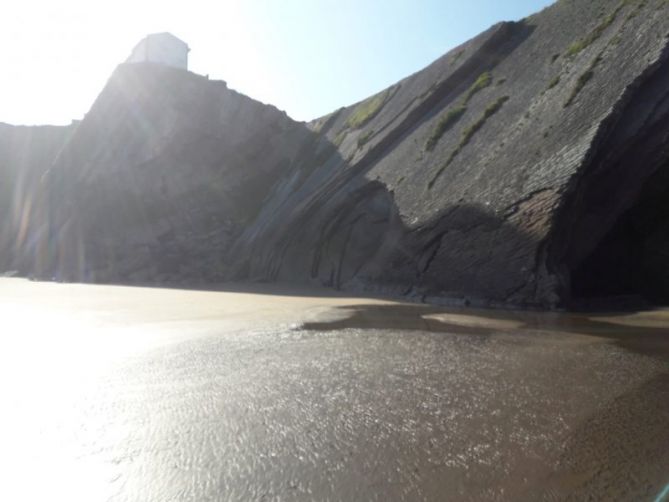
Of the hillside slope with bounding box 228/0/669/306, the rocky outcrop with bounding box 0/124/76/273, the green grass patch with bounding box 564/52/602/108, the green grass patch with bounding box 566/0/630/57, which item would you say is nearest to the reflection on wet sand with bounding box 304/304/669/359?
the hillside slope with bounding box 228/0/669/306

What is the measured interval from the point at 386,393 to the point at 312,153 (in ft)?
108

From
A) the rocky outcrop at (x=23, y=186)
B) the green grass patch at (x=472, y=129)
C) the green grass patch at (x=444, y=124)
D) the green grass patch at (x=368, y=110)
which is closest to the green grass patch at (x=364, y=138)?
the green grass patch at (x=368, y=110)

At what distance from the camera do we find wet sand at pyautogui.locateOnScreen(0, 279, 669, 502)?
3051 mm

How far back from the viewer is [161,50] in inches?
2112

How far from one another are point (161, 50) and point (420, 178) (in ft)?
146

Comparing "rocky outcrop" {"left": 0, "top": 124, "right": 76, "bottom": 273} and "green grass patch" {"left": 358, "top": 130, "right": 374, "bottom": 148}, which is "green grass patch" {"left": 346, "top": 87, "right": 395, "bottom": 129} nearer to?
"green grass patch" {"left": 358, "top": 130, "right": 374, "bottom": 148}

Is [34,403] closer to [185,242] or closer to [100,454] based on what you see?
[100,454]

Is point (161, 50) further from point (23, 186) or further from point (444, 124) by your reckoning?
point (444, 124)

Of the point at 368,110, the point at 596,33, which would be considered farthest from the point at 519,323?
the point at 368,110

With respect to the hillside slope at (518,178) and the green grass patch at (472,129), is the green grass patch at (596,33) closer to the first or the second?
the hillside slope at (518,178)

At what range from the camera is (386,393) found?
16.3 ft

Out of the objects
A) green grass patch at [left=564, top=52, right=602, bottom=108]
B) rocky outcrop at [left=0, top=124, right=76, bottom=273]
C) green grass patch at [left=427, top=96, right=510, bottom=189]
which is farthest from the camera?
rocky outcrop at [left=0, top=124, right=76, bottom=273]

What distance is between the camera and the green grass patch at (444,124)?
73.7 ft

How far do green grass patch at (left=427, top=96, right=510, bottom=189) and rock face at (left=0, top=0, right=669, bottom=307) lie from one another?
9cm
